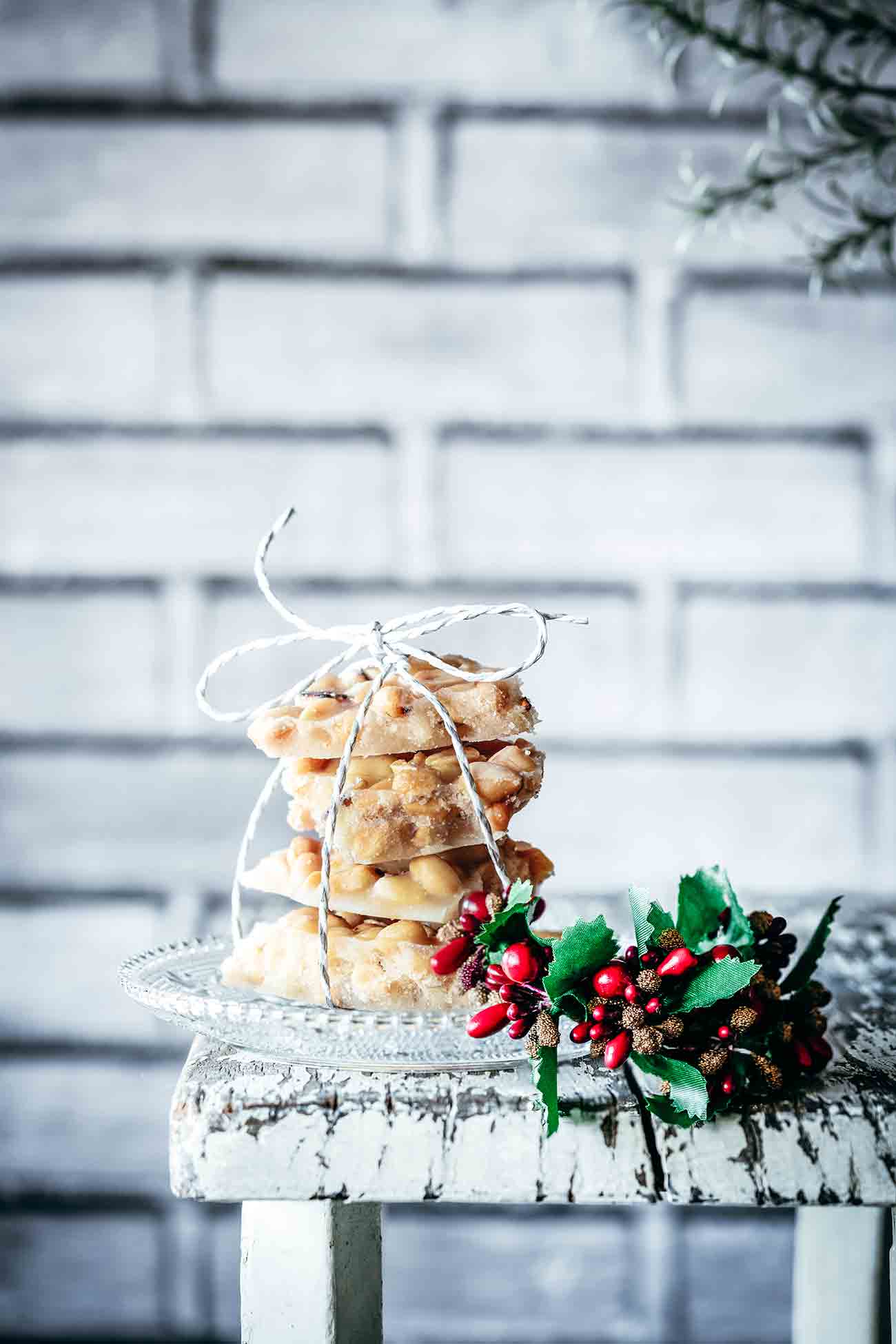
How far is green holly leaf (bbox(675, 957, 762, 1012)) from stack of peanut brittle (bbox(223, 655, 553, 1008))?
115 millimetres

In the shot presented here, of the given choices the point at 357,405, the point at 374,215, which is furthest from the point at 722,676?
the point at 374,215

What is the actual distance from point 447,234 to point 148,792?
2.37ft

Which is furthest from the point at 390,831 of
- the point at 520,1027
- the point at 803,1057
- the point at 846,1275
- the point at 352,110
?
the point at 352,110

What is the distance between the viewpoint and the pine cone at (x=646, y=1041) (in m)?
0.56

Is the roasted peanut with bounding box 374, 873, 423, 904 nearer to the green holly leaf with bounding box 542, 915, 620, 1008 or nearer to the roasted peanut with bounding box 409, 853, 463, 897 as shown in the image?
the roasted peanut with bounding box 409, 853, 463, 897

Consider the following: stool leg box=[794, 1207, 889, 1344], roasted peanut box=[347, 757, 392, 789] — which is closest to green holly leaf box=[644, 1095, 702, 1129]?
roasted peanut box=[347, 757, 392, 789]

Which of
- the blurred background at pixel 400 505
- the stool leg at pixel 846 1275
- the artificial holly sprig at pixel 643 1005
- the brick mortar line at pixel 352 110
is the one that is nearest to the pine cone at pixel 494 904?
the artificial holly sprig at pixel 643 1005

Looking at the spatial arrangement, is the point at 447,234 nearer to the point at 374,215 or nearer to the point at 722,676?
the point at 374,215

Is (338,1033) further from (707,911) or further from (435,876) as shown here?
(707,911)

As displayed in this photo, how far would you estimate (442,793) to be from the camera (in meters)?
0.67

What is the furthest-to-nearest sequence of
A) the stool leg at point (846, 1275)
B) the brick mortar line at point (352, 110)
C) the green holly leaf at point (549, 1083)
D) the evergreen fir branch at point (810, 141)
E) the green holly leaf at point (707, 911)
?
the brick mortar line at point (352, 110) < the evergreen fir branch at point (810, 141) < the stool leg at point (846, 1275) < the green holly leaf at point (707, 911) < the green holly leaf at point (549, 1083)

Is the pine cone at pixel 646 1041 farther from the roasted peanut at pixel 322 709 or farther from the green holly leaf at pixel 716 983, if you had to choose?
the roasted peanut at pixel 322 709

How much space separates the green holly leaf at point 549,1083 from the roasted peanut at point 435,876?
0.37ft

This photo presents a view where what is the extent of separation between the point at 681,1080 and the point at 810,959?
0.15 metres
